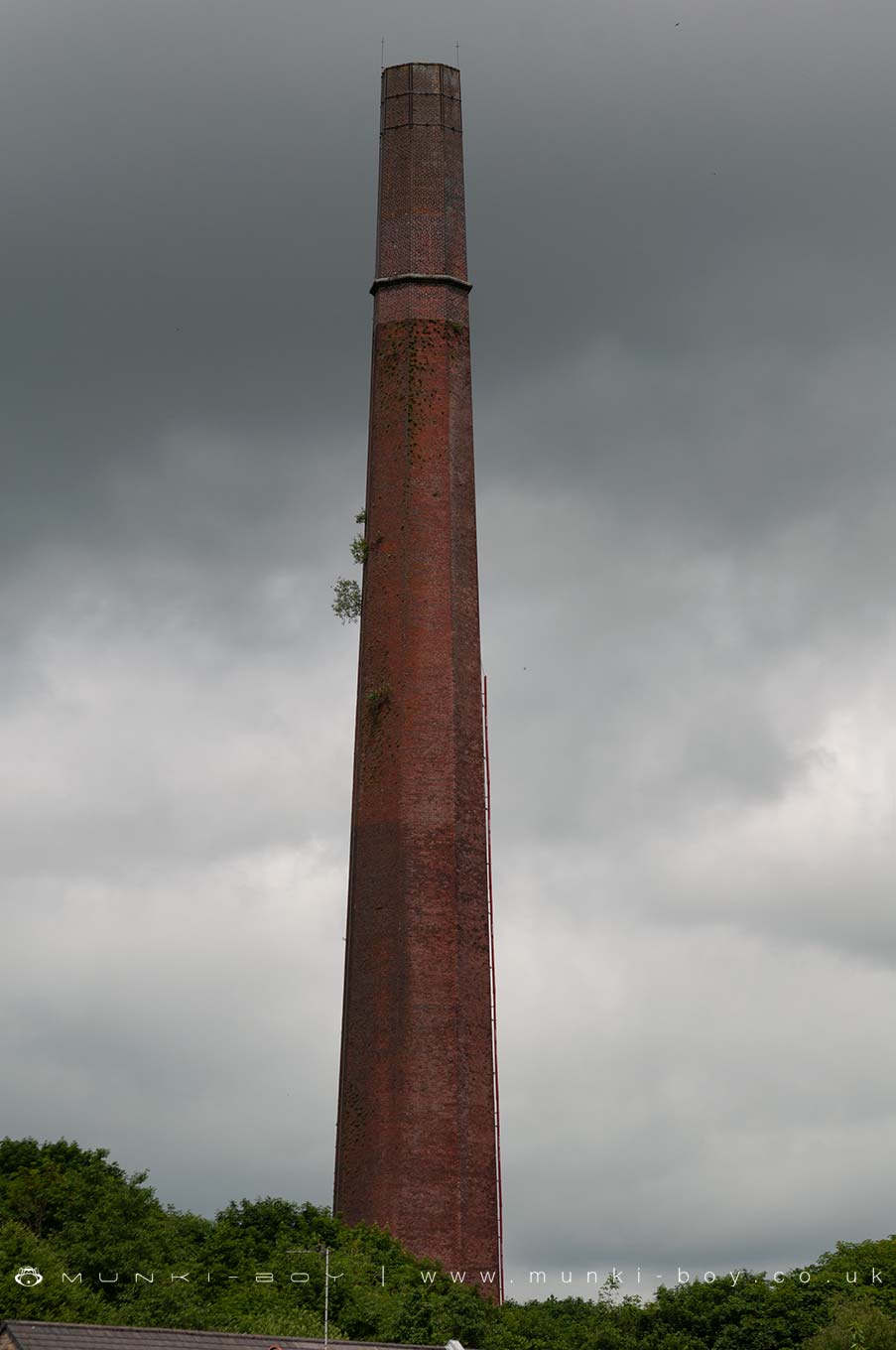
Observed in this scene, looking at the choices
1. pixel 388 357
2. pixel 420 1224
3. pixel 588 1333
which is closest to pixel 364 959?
pixel 420 1224

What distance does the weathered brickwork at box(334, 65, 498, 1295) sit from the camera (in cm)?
6028

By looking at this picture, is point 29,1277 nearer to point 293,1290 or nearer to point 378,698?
point 293,1290

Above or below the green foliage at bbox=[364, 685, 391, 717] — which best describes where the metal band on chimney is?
above

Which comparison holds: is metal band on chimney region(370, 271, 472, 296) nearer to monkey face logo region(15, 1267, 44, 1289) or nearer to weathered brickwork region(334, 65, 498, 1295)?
weathered brickwork region(334, 65, 498, 1295)

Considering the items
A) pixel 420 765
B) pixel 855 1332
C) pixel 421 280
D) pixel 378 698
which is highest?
pixel 421 280

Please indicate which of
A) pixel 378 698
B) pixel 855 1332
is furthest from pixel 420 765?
pixel 855 1332

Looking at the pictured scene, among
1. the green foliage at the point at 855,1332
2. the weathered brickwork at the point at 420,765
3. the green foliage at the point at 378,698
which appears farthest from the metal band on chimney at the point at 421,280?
the green foliage at the point at 855,1332

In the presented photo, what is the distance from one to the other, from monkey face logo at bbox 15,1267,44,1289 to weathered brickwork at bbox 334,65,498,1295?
10.7 m

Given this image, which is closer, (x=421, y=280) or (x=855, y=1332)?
(x=855, y=1332)

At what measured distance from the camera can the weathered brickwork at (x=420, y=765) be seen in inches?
2373

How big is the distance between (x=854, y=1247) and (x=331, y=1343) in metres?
31.3

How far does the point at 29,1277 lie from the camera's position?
170ft

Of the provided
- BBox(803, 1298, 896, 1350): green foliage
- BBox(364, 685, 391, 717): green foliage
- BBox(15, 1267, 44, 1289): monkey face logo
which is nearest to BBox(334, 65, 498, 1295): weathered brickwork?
BBox(364, 685, 391, 717): green foliage

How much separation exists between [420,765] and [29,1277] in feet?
57.1
